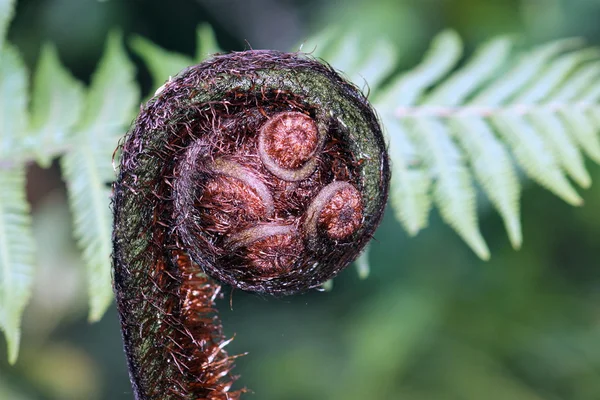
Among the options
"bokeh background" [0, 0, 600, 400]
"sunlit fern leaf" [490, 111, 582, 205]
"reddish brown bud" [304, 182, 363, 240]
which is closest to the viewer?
"reddish brown bud" [304, 182, 363, 240]

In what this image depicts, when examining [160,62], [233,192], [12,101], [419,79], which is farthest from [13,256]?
[419,79]

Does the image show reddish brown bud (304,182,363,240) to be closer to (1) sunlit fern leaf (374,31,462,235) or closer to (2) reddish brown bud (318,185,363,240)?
(2) reddish brown bud (318,185,363,240)

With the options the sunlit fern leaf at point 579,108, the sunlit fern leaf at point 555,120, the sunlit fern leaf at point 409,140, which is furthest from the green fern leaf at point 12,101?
the sunlit fern leaf at point 579,108

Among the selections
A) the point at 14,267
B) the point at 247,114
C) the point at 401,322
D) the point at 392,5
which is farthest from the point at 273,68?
the point at 392,5

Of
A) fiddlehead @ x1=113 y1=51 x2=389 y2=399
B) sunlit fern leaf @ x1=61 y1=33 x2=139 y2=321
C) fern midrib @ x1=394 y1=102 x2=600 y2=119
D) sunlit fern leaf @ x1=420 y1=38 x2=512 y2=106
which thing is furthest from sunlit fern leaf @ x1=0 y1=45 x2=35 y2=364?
sunlit fern leaf @ x1=420 y1=38 x2=512 y2=106

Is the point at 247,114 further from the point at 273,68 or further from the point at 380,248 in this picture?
the point at 380,248

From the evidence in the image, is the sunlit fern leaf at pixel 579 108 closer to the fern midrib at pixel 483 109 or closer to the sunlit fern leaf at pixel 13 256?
the fern midrib at pixel 483 109
